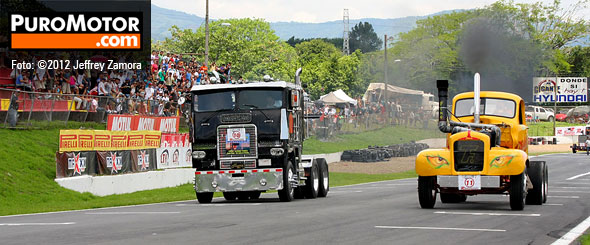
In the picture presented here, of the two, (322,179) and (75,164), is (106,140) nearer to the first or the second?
(75,164)

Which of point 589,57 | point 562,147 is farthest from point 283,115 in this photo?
point 589,57

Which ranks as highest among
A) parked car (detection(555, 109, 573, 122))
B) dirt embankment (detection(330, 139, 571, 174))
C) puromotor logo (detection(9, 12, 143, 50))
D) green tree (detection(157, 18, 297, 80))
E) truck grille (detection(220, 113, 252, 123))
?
green tree (detection(157, 18, 297, 80))

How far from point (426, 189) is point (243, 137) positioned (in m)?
5.50

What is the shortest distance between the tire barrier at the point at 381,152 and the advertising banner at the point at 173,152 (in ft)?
55.7

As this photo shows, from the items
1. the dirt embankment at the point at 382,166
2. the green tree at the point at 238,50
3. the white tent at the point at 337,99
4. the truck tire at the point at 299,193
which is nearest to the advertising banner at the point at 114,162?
the truck tire at the point at 299,193

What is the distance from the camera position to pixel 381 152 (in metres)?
53.9

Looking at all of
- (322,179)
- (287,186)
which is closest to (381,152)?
(322,179)

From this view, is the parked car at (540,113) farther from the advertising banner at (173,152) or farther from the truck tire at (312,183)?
the truck tire at (312,183)

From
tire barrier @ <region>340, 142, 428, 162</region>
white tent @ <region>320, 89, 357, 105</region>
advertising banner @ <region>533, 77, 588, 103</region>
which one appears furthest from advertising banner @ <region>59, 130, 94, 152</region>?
advertising banner @ <region>533, 77, 588, 103</region>

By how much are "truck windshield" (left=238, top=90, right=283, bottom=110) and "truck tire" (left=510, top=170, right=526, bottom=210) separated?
6.64m

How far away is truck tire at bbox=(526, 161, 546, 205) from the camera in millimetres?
19578

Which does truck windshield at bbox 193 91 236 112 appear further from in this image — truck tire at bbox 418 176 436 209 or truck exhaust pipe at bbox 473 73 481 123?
truck exhaust pipe at bbox 473 73 481 123

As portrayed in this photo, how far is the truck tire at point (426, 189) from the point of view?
713 inches

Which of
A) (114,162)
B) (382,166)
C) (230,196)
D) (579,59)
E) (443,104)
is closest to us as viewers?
(443,104)
